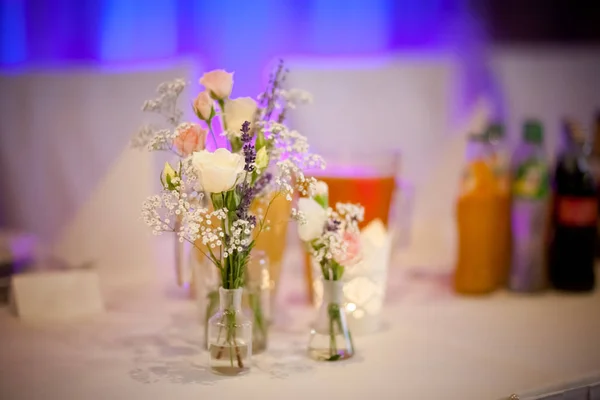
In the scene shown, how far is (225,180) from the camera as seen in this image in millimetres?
874

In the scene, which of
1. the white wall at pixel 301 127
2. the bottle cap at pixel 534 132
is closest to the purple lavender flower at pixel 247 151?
the white wall at pixel 301 127

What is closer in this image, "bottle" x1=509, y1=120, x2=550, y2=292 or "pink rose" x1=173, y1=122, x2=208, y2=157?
"pink rose" x1=173, y1=122, x2=208, y2=157

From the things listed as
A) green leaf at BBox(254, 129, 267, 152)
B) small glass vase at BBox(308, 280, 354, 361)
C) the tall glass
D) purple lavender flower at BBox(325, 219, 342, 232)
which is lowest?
small glass vase at BBox(308, 280, 354, 361)

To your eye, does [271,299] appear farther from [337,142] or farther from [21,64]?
[21,64]

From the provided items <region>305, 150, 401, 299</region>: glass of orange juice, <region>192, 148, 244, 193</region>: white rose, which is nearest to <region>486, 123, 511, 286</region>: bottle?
<region>305, 150, 401, 299</region>: glass of orange juice

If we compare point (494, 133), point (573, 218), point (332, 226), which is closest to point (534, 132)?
point (494, 133)

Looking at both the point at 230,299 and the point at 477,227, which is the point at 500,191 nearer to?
the point at 477,227

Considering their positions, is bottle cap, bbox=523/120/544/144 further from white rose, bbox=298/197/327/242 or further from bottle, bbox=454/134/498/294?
white rose, bbox=298/197/327/242

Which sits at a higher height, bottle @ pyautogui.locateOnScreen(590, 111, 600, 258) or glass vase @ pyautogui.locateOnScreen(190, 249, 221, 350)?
bottle @ pyautogui.locateOnScreen(590, 111, 600, 258)

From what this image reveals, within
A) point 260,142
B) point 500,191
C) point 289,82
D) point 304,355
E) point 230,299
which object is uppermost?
point 289,82

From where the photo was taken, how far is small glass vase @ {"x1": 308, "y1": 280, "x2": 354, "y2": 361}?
104 cm

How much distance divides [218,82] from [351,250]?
0.95ft

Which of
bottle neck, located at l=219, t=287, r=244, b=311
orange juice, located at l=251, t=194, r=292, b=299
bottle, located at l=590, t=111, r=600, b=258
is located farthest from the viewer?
bottle, located at l=590, t=111, r=600, b=258

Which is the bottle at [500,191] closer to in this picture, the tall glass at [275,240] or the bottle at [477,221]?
the bottle at [477,221]
